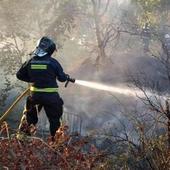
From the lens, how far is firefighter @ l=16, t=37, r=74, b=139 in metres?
7.29

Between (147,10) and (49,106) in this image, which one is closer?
(49,106)

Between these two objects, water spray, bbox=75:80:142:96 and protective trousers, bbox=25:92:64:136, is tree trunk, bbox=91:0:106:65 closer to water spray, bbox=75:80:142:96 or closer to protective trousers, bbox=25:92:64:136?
water spray, bbox=75:80:142:96

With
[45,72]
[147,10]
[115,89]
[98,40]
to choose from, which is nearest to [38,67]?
[45,72]

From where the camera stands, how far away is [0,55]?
698 inches

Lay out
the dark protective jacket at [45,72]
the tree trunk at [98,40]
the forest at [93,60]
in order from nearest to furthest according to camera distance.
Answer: the dark protective jacket at [45,72]
the forest at [93,60]
the tree trunk at [98,40]

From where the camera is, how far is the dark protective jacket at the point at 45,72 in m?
7.28

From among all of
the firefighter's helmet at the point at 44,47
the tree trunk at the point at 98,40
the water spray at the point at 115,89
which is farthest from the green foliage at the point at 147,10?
the firefighter's helmet at the point at 44,47

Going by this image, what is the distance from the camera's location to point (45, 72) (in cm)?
730

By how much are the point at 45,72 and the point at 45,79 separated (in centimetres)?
11

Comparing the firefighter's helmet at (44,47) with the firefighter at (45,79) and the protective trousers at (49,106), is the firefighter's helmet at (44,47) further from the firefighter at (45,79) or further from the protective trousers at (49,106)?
the protective trousers at (49,106)

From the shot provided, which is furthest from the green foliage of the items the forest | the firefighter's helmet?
the firefighter's helmet

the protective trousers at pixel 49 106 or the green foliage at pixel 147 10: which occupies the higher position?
the protective trousers at pixel 49 106

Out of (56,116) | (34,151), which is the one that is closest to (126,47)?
A: (56,116)

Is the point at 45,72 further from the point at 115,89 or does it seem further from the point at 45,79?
the point at 115,89
